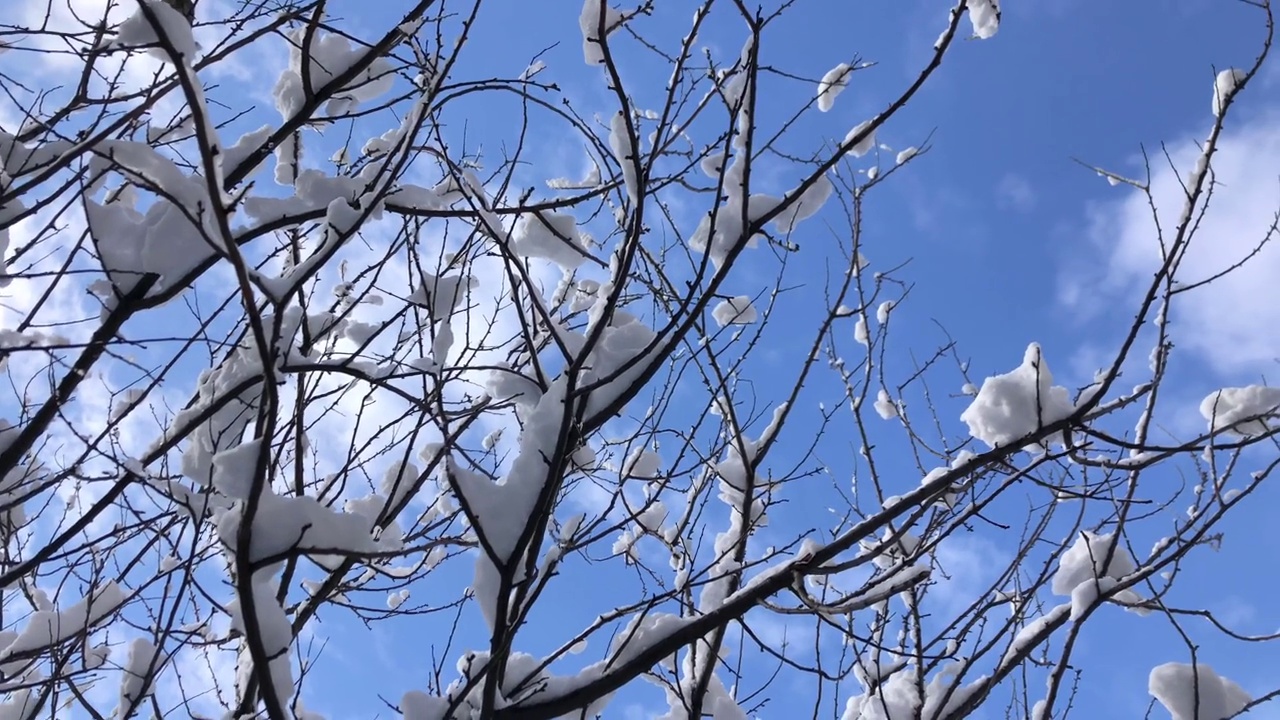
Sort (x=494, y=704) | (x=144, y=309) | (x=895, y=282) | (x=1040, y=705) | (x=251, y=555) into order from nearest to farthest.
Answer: (x=251, y=555), (x=494, y=704), (x=144, y=309), (x=1040, y=705), (x=895, y=282)

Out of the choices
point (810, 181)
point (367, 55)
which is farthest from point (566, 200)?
point (810, 181)

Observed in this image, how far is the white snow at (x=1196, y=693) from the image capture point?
7.49 feet

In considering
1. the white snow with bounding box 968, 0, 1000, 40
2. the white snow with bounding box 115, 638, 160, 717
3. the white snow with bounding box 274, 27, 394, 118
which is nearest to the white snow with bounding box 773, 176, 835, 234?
the white snow with bounding box 968, 0, 1000, 40

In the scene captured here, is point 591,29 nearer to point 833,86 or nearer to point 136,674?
point 833,86

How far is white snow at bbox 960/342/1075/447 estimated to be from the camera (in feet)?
6.41

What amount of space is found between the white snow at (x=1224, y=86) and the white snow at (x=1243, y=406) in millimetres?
783

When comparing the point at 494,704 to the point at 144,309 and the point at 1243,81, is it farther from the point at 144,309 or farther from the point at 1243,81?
the point at 1243,81

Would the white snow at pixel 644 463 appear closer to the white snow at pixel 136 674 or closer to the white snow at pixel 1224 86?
the white snow at pixel 136 674

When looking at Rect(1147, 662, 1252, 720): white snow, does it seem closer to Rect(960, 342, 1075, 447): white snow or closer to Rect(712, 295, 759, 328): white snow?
Rect(960, 342, 1075, 447): white snow

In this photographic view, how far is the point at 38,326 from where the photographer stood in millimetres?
2184

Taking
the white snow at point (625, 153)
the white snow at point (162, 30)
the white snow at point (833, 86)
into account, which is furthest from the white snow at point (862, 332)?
the white snow at point (162, 30)

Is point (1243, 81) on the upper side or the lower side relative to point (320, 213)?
lower

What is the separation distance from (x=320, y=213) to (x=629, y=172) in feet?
2.97

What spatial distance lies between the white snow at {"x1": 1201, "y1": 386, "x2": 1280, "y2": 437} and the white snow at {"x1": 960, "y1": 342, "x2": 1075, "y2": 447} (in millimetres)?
587
